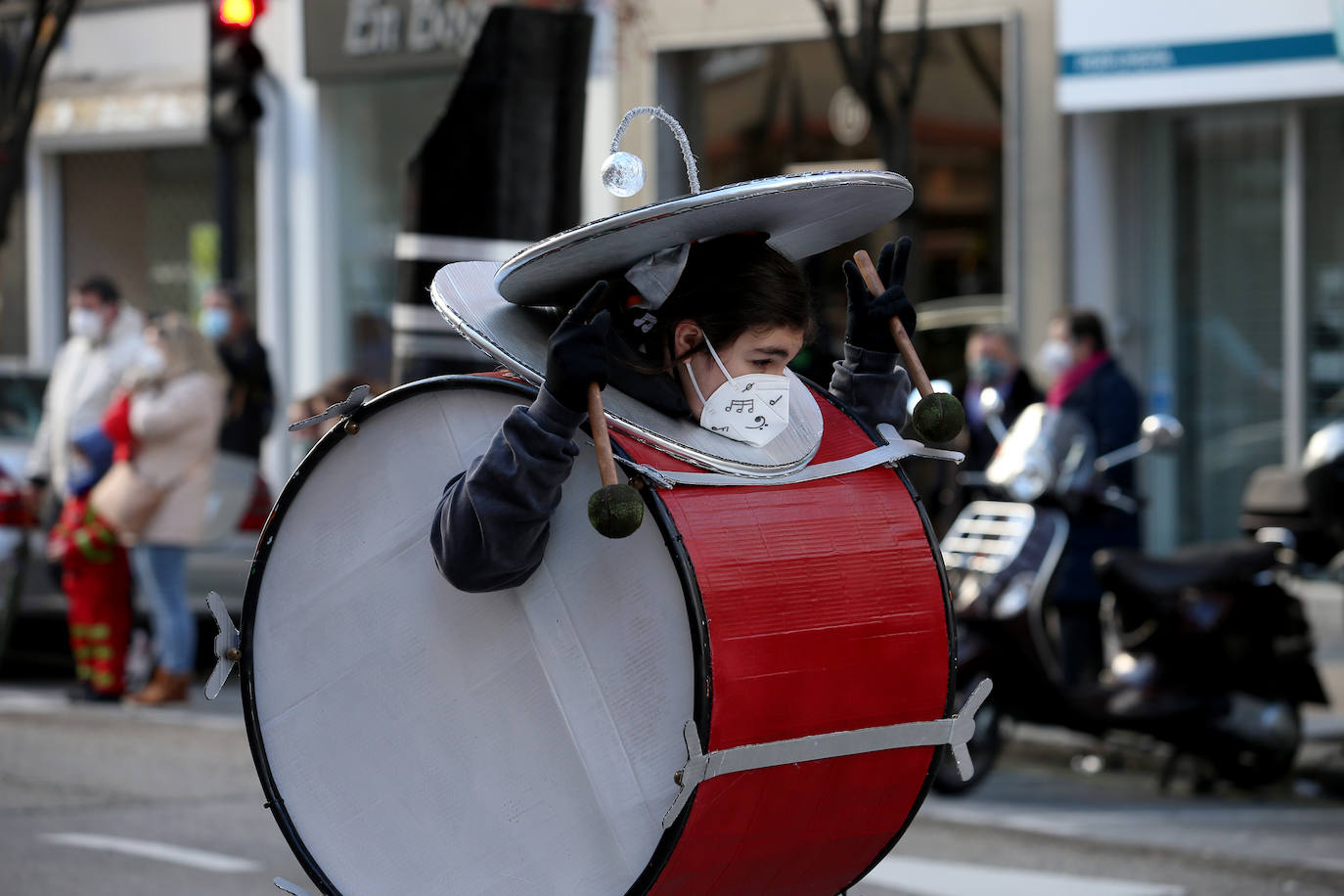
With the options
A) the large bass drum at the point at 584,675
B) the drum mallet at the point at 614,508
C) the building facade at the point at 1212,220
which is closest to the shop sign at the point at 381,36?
the building facade at the point at 1212,220

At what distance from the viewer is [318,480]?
315 centimetres

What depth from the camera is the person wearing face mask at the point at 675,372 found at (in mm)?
2678

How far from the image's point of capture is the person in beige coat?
905 cm

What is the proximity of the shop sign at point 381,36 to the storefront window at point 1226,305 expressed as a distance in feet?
19.6

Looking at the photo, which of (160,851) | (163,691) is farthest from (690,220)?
(163,691)

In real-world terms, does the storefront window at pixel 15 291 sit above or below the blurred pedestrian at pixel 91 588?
above

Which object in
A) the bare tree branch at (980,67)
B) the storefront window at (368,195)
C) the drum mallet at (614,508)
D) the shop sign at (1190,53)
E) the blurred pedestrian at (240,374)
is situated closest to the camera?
the drum mallet at (614,508)

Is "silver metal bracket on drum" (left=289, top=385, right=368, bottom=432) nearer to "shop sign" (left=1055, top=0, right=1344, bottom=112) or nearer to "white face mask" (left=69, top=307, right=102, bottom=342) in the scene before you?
"white face mask" (left=69, top=307, right=102, bottom=342)

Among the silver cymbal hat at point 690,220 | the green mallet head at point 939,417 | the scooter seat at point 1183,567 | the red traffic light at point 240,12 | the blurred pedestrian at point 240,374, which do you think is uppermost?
the red traffic light at point 240,12

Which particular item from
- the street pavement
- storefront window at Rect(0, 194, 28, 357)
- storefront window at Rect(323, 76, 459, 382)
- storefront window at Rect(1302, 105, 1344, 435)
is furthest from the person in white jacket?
storefront window at Rect(0, 194, 28, 357)

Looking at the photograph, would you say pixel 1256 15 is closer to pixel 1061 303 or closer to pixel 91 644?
pixel 1061 303

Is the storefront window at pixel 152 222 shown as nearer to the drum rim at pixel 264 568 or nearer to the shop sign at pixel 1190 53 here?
the shop sign at pixel 1190 53

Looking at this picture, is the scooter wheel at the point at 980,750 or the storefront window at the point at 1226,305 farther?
the storefront window at the point at 1226,305

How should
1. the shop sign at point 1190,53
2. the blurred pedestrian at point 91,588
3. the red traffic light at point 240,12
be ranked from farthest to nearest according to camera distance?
the shop sign at point 1190,53 → the red traffic light at point 240,12 → the blurred pedestrian at point 91,588
